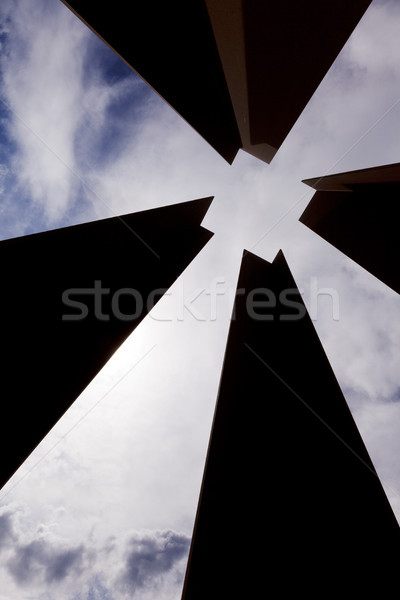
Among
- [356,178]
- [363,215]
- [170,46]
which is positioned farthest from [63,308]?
[363,215]

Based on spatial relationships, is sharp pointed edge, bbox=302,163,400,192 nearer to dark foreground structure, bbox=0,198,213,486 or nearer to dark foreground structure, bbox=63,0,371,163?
dark foreground structure, bbox=63,0,371,163

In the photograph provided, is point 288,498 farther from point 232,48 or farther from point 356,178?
point 232,48

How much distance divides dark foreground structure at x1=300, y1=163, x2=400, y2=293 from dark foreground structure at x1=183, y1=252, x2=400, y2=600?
267 centimetres

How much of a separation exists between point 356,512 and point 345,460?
0.56m

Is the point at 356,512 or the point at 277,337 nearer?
the point at 356,512

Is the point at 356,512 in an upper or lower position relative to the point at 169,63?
lower

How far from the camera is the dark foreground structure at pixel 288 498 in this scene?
295 centimetres

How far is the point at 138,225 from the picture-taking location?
6258 mm

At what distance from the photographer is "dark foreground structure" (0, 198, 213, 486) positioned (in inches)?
149

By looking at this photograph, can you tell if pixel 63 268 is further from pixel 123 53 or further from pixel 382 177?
pixel 382 177

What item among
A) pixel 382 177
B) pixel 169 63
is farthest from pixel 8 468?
pixel 382 177

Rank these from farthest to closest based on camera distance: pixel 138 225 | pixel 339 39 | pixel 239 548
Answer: pixel 138 225
pixel 339 39
pixel 239 548

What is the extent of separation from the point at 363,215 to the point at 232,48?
13.5ft

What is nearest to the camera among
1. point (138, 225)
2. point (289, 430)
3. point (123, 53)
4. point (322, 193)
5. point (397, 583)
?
point (397, 583)
